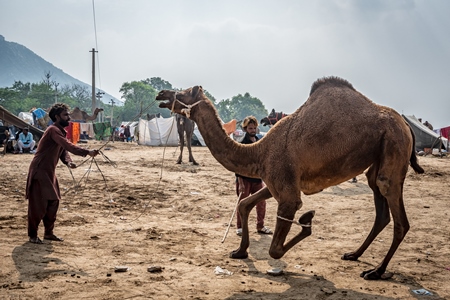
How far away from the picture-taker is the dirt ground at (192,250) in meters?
4.32

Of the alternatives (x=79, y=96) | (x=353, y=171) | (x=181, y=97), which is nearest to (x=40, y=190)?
(x=181, y=97)

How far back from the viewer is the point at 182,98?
19.2 feet

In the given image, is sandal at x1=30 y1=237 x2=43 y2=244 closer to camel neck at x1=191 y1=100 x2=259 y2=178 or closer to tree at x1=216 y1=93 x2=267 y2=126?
camel neck at x1=191 y1=100 x2=259 y2=178

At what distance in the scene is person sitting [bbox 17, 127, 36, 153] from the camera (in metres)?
19.2

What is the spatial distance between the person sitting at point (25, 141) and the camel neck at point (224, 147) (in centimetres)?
1632

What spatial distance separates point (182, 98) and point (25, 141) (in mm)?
16201

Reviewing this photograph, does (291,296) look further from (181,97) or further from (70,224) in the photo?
(70,224)

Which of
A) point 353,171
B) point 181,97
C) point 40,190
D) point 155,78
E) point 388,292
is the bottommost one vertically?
point 388,292

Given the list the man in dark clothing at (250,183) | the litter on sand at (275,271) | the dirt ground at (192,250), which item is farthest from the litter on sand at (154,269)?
the man in dark clothing at (250,183)

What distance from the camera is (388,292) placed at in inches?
173

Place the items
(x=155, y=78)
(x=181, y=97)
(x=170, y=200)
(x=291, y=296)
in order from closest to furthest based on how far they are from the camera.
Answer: (x=291, y=296), (x=181, y=97), (x=170, y=200), (x=155, y=78)

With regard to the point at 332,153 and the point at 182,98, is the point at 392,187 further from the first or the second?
the point at 182,98

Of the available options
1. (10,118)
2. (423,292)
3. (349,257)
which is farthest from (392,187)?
(10,118)

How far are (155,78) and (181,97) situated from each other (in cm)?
12015
